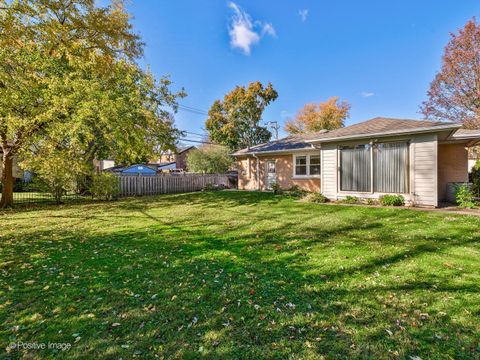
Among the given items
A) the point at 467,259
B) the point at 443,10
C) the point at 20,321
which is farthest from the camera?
the point at 443,10

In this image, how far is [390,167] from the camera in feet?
30.0

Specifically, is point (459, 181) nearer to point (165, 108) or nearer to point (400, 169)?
point (400, 169)

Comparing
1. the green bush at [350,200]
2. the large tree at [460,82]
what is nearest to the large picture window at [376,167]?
the green bush at [350,200]

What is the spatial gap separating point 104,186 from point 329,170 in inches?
451

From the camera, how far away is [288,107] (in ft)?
118

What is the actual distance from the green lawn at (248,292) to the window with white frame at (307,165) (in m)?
7.86

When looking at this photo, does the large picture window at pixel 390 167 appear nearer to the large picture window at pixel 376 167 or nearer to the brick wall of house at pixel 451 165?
the large picture window at pixel 376 167

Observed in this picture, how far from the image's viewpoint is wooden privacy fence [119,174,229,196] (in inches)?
592

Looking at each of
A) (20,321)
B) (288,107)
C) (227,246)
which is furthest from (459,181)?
(288,107)

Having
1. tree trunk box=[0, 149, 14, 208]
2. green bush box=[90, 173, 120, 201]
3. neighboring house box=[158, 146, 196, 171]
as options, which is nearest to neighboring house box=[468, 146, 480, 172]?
green bush box=[90, 173, 120, 201]

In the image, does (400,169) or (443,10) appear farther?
(443,10)

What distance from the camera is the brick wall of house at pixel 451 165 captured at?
401 inches

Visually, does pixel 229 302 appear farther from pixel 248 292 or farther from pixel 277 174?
pixel 277 174

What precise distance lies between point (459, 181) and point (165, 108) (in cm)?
1626
